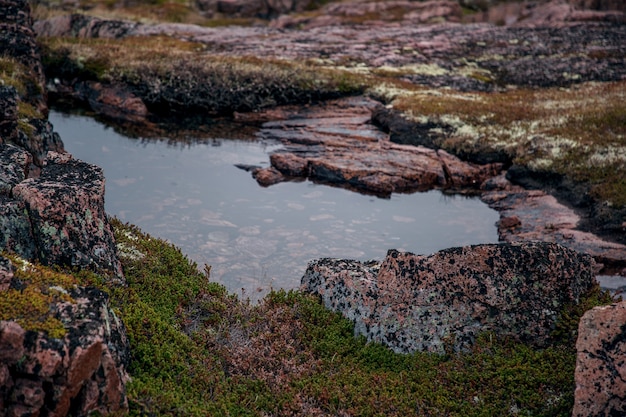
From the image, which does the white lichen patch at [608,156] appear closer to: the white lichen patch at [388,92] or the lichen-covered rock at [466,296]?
the lichen-covered rock at [466,296]

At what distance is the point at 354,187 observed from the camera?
26984mm

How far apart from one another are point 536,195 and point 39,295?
71.2 feet

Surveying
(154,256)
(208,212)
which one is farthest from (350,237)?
(154,256)

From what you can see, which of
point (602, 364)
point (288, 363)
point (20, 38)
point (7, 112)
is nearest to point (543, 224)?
point (602, 364)

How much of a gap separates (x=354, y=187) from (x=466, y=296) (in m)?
14.3

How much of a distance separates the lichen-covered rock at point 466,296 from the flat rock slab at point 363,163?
13320 millimetres

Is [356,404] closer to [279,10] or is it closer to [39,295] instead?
[39,295]

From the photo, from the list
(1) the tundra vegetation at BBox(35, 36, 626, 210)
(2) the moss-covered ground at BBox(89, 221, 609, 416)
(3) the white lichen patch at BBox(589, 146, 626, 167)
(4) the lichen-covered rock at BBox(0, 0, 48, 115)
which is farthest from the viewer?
(4) the lichen-covered rock at BBox(0, 0, 48, 115)

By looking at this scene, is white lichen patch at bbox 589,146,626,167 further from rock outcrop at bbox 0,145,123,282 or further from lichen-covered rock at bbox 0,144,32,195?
lichen-covered rock at bbox 0,144,32,195

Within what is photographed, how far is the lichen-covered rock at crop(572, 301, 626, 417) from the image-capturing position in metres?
9.72

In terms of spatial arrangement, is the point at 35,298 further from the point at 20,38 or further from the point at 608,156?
the point at 20,38

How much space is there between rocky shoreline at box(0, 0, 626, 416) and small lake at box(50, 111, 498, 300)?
1575 millimetres

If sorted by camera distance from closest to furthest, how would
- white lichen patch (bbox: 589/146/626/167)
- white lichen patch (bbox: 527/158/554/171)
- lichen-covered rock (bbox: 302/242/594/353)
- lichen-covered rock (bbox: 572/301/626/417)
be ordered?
lichen-covered rock (bbox: 572/301/626/417)
lichen-covered rock (bbox: 302/242/594/353)
white lichen patch (bbox: 589/146/626/167)
white lichen patch (bbox: 527/158/554/171)

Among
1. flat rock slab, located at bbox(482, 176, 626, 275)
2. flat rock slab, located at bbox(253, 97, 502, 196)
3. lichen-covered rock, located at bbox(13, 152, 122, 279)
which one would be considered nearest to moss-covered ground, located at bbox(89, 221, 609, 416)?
lichen-covered rock, located at bbox(13, 152, 122, 279)
